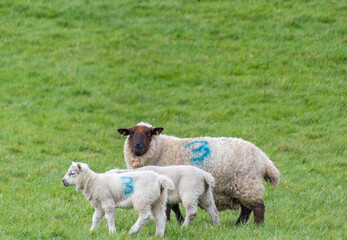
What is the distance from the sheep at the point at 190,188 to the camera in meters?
7.40

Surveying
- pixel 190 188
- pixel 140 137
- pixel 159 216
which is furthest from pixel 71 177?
pixel 140 137

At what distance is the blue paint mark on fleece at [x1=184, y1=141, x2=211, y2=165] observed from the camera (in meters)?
8.49

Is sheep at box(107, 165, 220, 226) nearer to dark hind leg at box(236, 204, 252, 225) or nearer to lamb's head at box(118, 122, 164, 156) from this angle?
dark hind leg at box(236, 204, 252, 225)

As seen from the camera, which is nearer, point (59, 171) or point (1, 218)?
point (1, 218)

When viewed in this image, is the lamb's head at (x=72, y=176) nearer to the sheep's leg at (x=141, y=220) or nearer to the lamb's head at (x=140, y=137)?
the sheep's leg at (x=141, y=220)

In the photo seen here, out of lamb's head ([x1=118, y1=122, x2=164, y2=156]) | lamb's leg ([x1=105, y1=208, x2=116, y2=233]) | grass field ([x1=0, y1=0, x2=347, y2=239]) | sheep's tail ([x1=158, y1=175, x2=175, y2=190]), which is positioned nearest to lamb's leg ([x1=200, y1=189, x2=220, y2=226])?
grass field ([x1=0, y1=0, x2=347, y2=239])

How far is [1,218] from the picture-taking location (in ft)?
23.5

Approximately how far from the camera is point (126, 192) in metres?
7.09

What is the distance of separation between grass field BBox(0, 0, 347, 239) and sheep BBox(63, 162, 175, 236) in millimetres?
250

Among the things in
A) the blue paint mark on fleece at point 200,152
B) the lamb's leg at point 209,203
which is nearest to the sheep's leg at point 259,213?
the lamb's leg at point 209,203

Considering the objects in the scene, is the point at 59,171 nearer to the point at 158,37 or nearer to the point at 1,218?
the point at 1,218

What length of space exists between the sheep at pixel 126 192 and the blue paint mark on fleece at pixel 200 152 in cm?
154

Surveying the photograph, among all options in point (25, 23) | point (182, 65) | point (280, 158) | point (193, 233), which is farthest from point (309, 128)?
point (25, 23)

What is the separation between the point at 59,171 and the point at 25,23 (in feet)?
34.6
